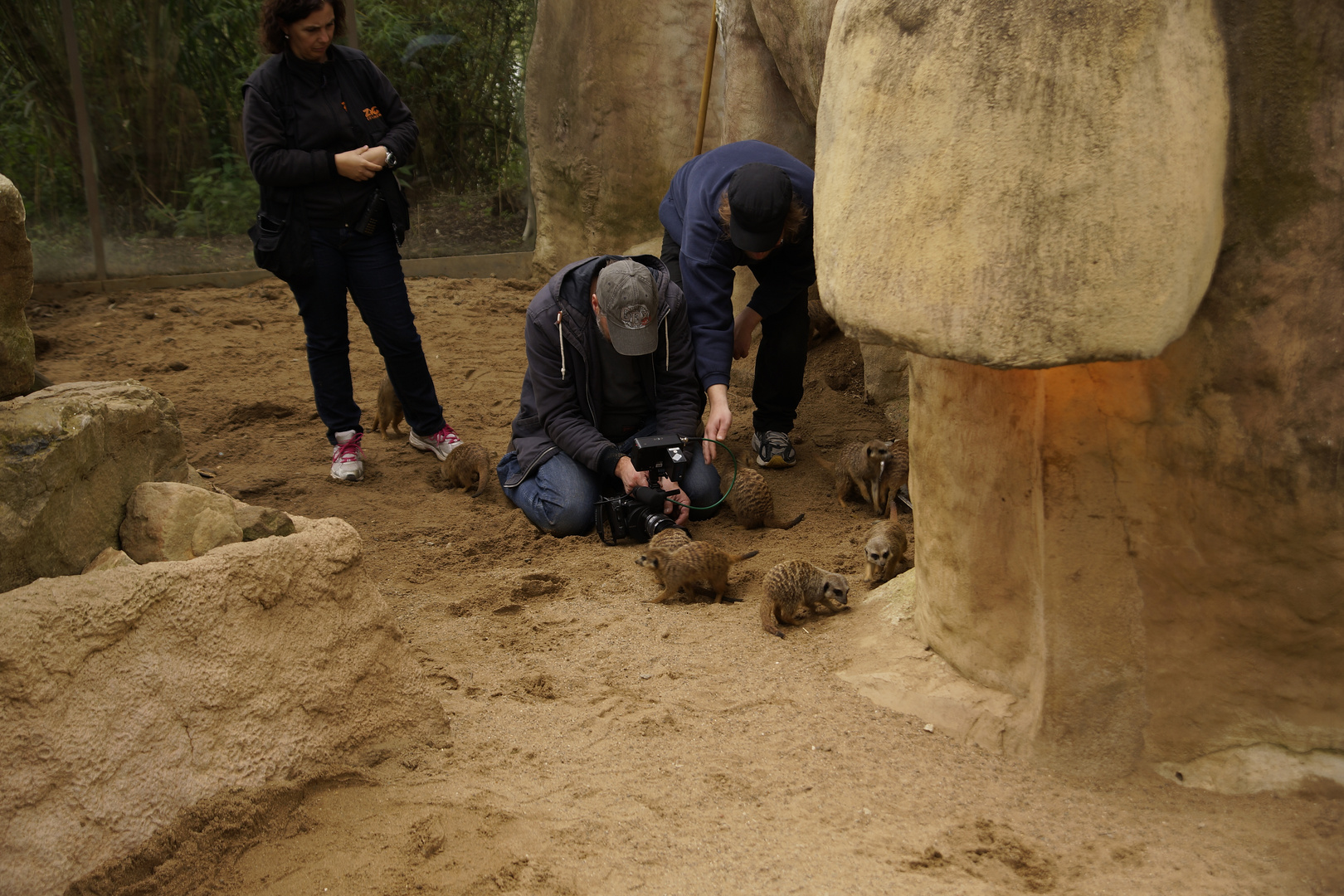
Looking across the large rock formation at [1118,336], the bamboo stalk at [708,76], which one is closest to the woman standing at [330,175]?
the bamboo stalk at [708,76]

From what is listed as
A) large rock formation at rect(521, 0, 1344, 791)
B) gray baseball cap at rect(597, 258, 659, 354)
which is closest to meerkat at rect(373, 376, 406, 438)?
gray baseball cap at rect(597, 258, 659, 354)

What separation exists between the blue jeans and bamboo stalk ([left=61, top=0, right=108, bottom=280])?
5.85 meters

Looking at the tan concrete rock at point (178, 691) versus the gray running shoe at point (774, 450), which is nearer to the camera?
the tan concrete rock at point (178, 691)

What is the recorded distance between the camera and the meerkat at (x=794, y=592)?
368 cm

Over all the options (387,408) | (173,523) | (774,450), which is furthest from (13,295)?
(774,450)

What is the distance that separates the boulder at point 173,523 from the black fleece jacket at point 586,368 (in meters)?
2.01

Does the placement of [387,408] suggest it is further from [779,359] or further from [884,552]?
[884,552]

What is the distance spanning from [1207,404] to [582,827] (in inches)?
75.5

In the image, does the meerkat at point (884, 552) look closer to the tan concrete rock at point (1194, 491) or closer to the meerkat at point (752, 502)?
the meerkat at point (752, 502)

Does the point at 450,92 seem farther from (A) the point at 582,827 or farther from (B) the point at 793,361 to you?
(A) the point at 582,827

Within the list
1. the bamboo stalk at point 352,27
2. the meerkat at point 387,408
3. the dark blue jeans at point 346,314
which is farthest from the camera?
the bamboo stalk at point 352,27

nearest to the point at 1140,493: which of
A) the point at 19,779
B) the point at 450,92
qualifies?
the point at 19,779

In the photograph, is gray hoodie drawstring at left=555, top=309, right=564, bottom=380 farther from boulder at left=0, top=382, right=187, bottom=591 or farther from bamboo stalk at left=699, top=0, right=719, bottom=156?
bamboo stalk at left=699, top=0, right=719, bottom=156

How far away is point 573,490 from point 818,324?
2686mm
